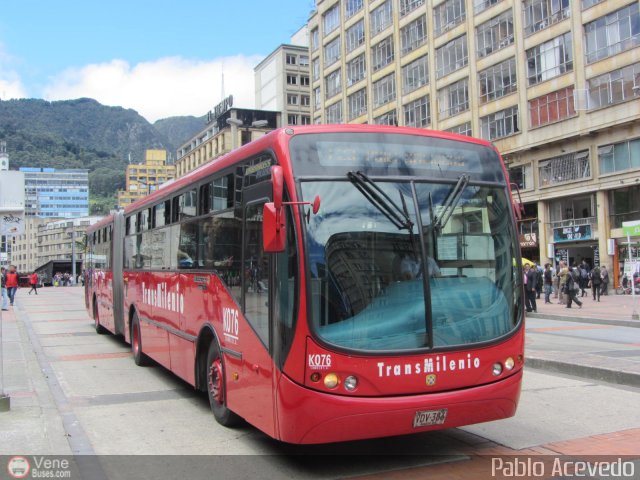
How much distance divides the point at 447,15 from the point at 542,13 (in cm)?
945

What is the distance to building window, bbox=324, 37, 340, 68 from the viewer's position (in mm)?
62219

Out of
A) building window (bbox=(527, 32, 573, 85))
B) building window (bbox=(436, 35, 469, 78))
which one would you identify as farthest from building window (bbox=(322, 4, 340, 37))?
building window (bbox=(527, 32, 573, 85))

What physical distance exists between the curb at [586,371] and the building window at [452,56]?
3778cm

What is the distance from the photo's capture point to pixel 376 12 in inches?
2167

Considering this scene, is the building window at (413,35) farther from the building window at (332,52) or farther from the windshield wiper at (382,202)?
the windshield wiper at (382,202)

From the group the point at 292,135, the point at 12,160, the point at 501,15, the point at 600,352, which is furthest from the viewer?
the point at 12,160

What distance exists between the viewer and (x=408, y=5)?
5066cm

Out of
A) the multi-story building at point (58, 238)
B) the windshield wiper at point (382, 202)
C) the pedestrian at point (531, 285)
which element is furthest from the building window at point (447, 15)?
the multi-story building at point (58, 238)

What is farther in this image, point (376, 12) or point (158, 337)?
point (376, 12)

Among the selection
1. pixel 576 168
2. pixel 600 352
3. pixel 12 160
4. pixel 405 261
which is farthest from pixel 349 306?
pixel 12 160

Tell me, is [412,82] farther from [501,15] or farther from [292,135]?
[292,135]

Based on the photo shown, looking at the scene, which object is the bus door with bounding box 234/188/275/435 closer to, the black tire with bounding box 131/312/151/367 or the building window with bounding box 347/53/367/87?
the black tire with bounding box 131/312/151/367

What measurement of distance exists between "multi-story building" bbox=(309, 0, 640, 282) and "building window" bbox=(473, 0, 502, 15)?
0.07 meters

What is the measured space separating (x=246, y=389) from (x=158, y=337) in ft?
13.7
